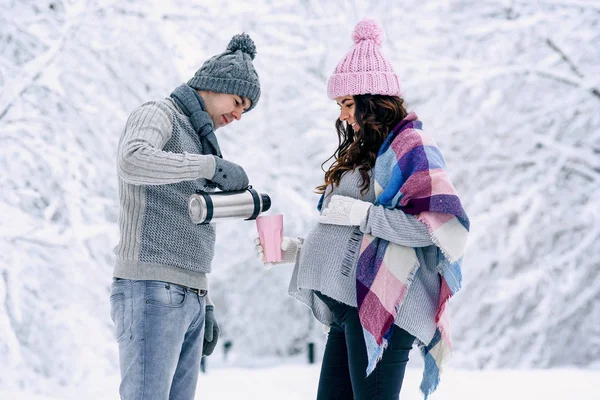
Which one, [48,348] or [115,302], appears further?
[48,348]

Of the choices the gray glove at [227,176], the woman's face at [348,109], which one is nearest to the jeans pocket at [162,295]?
the gray glove at [227,176]

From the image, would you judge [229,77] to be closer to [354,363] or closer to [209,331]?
[209,331]

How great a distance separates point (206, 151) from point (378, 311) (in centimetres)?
70

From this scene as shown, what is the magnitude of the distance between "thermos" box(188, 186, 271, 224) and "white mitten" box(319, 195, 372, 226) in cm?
21

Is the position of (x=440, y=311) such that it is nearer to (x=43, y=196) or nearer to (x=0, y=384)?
(x=0, y=384)

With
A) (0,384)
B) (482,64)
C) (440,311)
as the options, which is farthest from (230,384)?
(482,64)

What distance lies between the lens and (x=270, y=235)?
2.11 metres

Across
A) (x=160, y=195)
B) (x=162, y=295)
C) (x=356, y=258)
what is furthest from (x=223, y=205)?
(x=356, y=258)

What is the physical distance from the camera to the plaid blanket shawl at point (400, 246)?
187 centimetres

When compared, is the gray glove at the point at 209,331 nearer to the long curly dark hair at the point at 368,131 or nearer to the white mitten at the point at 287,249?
the white mitten at the point at 287,249

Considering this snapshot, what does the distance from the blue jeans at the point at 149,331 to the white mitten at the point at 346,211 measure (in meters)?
0.47

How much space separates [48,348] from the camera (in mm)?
4980

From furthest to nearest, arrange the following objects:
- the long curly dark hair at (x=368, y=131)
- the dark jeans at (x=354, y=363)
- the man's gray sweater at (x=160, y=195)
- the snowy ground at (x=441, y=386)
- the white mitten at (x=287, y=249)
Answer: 1. the snowy ground at (x=441, y=386)
2. the white mitten at (x=287, y=249)
3. the long curly dark hair at (x=368, y=131)
4. the dark jeans at (x=354, y=363)
5. the man's gray sweater at (x=160, y=195)

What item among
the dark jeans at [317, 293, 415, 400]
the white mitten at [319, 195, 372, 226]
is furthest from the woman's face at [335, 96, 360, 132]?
the dark jeans at [317, 293, 415, 400]
